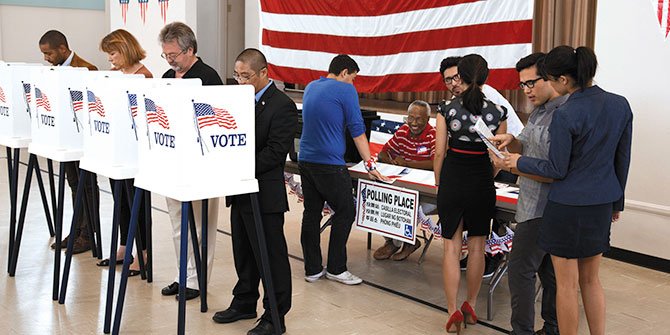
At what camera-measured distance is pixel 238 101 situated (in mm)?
3215

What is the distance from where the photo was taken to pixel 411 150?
517 centimetres

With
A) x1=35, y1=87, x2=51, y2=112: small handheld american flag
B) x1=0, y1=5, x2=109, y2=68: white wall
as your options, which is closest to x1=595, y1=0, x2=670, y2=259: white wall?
x1=35, y1=87, x2=51, y2=112: small handheld american flag

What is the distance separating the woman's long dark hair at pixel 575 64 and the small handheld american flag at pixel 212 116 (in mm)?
1305

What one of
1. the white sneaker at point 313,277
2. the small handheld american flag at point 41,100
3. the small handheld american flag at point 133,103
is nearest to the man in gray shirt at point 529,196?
the white sneaker at point 313,277

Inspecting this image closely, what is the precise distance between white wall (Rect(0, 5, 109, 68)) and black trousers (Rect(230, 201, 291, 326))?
397 inches

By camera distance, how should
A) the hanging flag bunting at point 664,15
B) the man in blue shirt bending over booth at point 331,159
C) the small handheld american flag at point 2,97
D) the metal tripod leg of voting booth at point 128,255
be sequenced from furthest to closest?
the hanging flag bunting at point 664,15, the small handheld american flag at point 2,97, the man in blue shirt bending over booth at point 331,159, the metal tripod leg of voting booth at point 128,255

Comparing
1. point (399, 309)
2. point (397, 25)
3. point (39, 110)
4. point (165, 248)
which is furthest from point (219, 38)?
point (399, 309)

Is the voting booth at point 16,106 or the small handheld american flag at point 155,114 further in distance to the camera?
the voting booth at point 16,106

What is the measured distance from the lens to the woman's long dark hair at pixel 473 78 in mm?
3502

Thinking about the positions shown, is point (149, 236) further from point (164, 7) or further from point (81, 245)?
point (164, 7)

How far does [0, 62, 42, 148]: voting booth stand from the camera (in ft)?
15.0

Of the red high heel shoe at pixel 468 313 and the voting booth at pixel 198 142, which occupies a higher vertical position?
the voting booth at pixel 198 142

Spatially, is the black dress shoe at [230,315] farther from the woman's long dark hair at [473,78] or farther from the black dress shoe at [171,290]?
the woman's long dark hair at [473,78]

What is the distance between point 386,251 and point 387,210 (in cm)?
75
